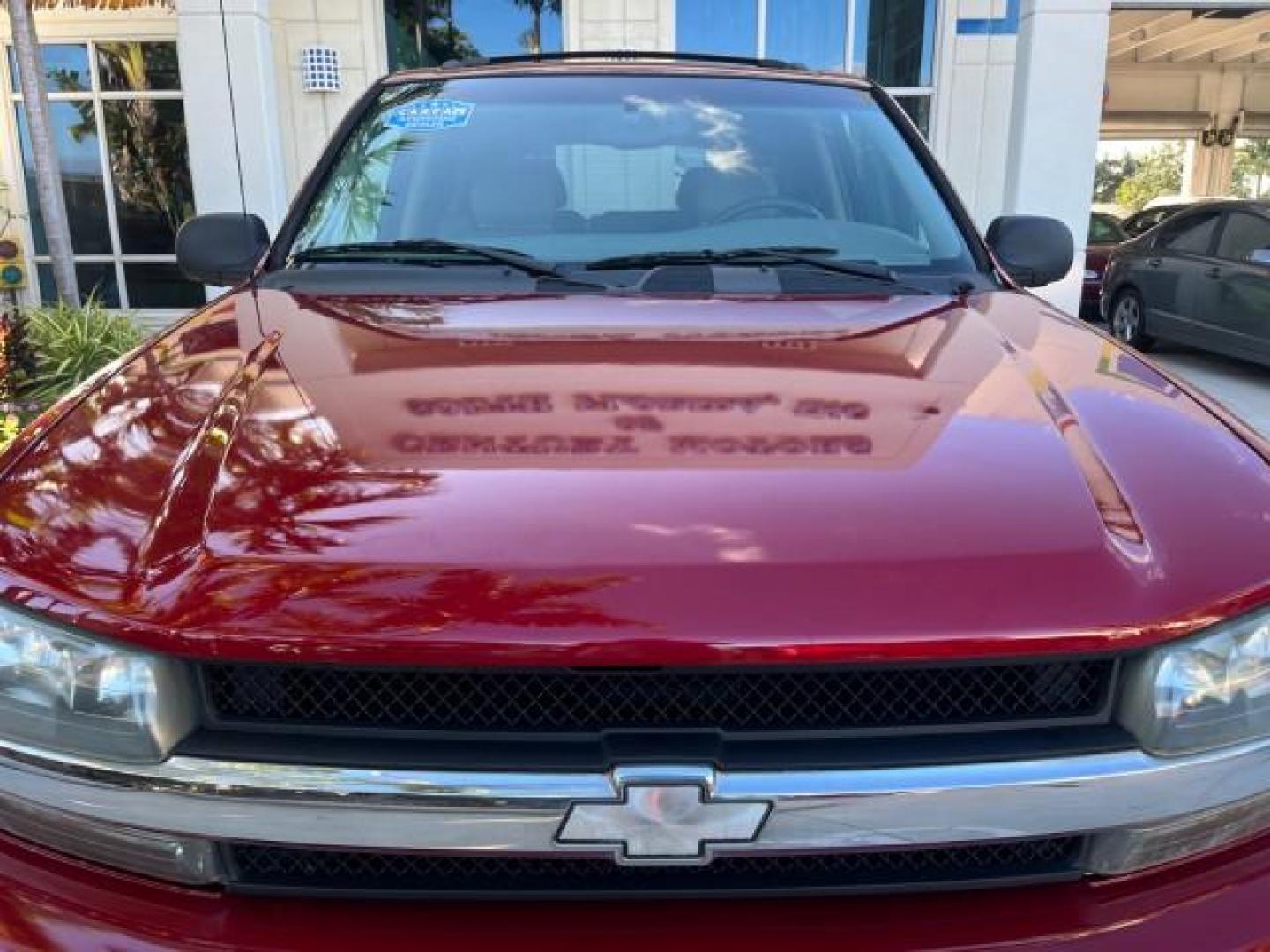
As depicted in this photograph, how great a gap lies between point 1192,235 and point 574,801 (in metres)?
12.1

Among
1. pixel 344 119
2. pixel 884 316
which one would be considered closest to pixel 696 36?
pixel 344 119

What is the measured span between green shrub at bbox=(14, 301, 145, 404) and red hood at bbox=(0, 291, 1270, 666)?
17.8 feet

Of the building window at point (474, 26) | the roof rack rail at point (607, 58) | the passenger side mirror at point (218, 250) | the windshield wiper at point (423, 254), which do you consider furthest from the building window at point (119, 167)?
the windshield wiper at point (423, 254)

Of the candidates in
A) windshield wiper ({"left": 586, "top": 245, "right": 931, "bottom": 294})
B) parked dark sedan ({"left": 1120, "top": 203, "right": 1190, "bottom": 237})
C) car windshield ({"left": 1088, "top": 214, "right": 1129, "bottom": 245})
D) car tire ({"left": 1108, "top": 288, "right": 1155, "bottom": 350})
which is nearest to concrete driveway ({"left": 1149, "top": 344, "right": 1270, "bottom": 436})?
car tire ({"left": 1108, "top": 288, "right": 1155, "bottom": 350})

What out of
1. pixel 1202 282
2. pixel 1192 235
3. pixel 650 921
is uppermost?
pixel 650 921

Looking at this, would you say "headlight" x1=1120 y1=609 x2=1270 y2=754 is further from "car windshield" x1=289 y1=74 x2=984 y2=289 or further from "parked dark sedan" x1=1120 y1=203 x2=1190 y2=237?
"parked dark sedan" x1=1120 y1=203 x2=1190 y2=237

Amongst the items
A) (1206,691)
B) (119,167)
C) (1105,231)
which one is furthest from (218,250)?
(1105,231)

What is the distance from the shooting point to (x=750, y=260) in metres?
2.57

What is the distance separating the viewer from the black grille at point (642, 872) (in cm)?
133

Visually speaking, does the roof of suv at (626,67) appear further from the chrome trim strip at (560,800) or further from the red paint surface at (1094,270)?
the red paint surface at (1094,270)

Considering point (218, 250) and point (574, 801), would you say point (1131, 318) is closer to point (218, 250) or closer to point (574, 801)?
point (218, 250)

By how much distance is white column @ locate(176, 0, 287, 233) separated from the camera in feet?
32.3

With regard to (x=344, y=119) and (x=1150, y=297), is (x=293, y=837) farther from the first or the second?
(x=1150, y=297)

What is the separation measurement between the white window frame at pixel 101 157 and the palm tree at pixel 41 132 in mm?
3403
